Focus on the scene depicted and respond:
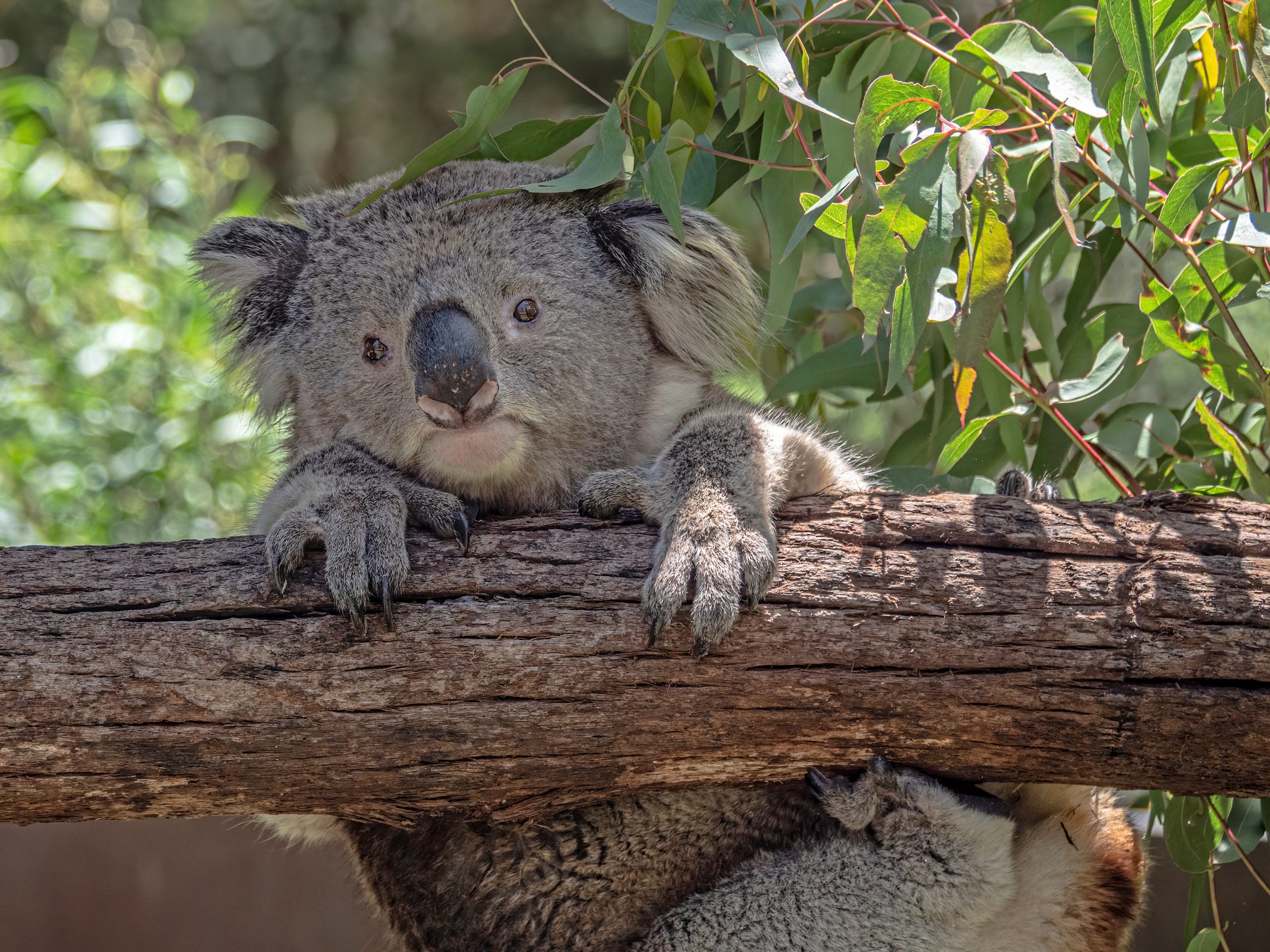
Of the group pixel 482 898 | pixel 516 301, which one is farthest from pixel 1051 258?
pixel 482 898

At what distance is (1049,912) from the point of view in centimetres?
211

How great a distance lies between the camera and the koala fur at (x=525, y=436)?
6.45 feet

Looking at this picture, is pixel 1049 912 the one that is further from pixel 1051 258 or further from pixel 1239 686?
pixel 1051 258

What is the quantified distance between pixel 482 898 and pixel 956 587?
3.49ft

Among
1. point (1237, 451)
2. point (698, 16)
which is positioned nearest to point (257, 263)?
point (698, 16)

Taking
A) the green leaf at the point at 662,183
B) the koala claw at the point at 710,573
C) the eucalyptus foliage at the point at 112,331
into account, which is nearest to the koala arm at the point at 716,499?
the koala claw at the point at 710,573

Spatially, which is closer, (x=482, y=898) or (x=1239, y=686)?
(x=1239, y=686)

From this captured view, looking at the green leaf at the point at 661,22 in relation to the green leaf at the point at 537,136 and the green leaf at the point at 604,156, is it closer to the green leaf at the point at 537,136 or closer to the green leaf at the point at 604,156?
the green leaf at the point at 604,156

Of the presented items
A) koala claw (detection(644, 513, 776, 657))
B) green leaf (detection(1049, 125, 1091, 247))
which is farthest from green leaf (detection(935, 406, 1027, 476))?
koala claw (detection(644, 513, 776, 657))

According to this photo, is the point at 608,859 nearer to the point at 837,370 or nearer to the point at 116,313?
the point at 837,370

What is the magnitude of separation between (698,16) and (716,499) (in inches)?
32.9

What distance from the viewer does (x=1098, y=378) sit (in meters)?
2.23

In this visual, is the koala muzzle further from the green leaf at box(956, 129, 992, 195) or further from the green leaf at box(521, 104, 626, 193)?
the green leaf at box(956, 129, 992, 195)

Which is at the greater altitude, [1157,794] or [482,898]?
[1157,794]
